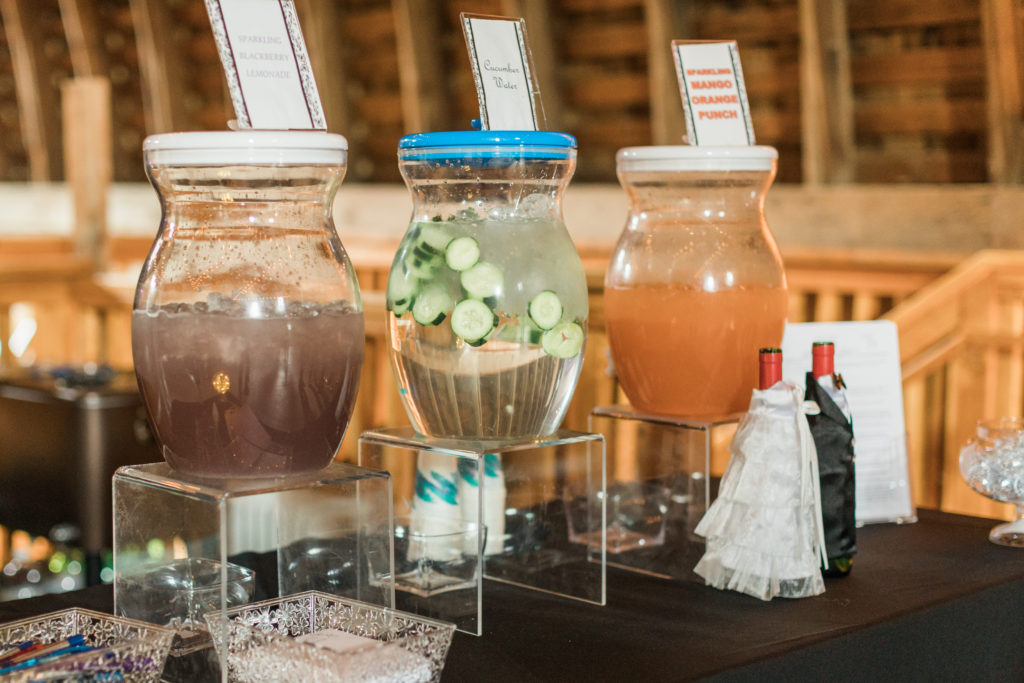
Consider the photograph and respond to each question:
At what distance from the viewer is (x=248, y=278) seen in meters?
1.12

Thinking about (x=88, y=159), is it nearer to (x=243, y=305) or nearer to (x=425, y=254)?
(x=425, y=254)

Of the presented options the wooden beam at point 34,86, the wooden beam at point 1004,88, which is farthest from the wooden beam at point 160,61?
the wooden beam at point 1004,88

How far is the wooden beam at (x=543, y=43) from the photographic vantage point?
4801mm

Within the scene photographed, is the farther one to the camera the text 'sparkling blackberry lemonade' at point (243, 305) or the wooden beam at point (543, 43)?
the wooden beam at point (543, 43)

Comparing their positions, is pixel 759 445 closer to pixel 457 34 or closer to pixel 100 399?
pixel 100 399

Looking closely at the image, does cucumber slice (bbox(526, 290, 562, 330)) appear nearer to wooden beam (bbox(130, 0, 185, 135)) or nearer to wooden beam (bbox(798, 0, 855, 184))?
wooden beam (bbox(798, 0, 855, 184))

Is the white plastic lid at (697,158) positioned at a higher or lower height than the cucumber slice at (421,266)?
higher

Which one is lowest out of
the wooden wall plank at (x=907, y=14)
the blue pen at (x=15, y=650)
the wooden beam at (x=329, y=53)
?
the blue pen at (x=15, y=650)

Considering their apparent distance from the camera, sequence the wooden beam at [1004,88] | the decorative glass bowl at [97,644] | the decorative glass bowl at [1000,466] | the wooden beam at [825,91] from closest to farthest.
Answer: the decorative glass bowl at [97,644] → the decorative glass bowl at [1000,466] → the wooden beam at [1004,88] → the wooden beam at [825,91]

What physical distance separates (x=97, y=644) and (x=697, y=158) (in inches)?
35.3

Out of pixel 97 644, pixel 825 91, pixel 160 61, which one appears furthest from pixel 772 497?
pixel 160 61

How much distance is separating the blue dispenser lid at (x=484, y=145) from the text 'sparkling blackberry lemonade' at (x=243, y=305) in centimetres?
15

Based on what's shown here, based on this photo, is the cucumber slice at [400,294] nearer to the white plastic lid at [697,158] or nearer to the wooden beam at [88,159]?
the white plastic lid at [697,158]

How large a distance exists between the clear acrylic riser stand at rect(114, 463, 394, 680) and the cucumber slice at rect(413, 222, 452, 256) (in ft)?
0.81
